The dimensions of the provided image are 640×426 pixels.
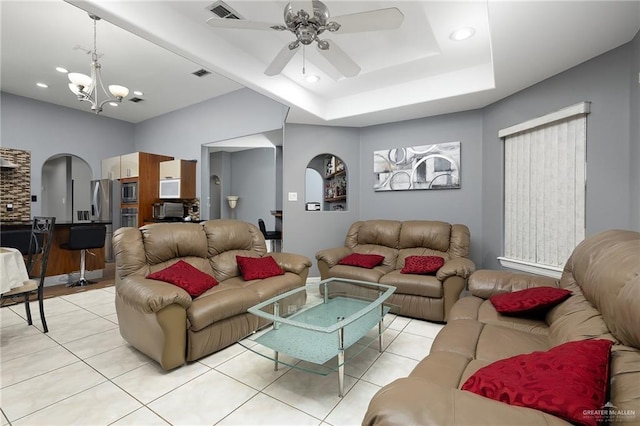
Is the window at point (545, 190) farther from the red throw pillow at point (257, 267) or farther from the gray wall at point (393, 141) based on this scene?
the red throw pillow at point (257, 267)

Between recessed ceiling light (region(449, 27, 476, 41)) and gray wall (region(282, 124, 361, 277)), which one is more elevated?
recessed ceiling light (region(449, 27, 476, 41))

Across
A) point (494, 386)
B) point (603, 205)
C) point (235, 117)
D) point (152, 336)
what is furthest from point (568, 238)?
point (235, 117)

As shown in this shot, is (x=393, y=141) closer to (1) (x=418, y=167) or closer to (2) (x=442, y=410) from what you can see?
(1) (x=418, y=167)

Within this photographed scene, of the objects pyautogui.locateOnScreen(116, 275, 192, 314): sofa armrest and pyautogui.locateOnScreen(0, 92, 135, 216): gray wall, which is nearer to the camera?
pyautogui.locateOnScreen(116, 275, 192, 314): sofa armrest

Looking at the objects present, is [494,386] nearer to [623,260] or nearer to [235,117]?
[623,260]

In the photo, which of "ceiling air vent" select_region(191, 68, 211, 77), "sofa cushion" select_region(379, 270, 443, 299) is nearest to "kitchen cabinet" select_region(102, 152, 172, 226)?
"ceiling air vent" select_region(191, 68, 211, 77)

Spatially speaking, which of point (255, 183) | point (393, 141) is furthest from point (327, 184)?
point (255, 183)

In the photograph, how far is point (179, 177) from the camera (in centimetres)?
577

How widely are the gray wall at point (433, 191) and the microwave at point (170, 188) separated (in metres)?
3.66

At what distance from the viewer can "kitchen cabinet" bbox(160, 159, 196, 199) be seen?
19.0 ft

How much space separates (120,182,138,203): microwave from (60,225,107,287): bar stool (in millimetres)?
1608

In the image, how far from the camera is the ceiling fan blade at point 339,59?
7.35ft

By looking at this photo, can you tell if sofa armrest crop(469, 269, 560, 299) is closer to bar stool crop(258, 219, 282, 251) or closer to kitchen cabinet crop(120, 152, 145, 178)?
bar stool crop(258, 219, 282, 251)

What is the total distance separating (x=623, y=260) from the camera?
129 centimetres
